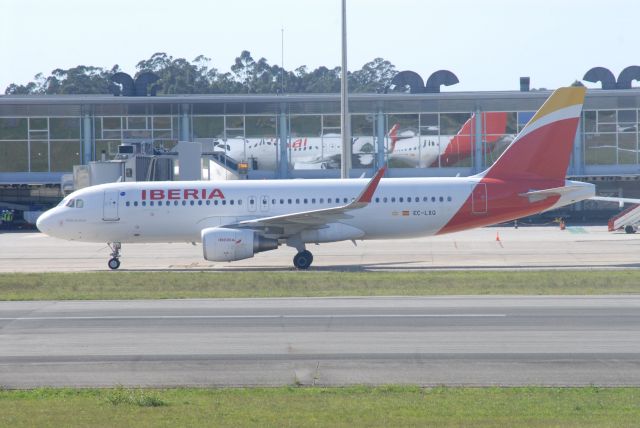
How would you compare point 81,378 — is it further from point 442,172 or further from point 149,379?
point 442,172

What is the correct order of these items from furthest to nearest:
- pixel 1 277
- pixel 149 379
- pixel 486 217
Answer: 1. pixel 486 217
2. pixel 1 277
3. pixel 149 379

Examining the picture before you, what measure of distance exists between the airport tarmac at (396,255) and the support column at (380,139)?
1692cm

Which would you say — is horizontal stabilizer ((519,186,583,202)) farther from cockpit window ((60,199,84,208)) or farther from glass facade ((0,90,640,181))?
glass facade ((0,90,640,181))

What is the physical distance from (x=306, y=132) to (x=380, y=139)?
482 centimetres

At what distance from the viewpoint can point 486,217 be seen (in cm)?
3212

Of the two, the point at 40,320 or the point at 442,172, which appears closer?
the point at 40,320

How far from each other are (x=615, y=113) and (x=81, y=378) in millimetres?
52904

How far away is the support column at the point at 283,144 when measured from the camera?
205ft

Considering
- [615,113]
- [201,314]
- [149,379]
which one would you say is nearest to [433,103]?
[615,113]

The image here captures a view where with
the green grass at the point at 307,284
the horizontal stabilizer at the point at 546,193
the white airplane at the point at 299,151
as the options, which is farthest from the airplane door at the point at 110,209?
the white airplane at the point at 299,151

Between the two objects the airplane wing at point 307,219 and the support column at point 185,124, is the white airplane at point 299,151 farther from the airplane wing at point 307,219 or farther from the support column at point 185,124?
the airplane wing at point 307,219

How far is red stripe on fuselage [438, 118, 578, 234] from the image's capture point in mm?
31875

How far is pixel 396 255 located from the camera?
1432 inches

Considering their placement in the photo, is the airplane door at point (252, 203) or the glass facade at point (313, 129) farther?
the glass facade at point (313, 129)
